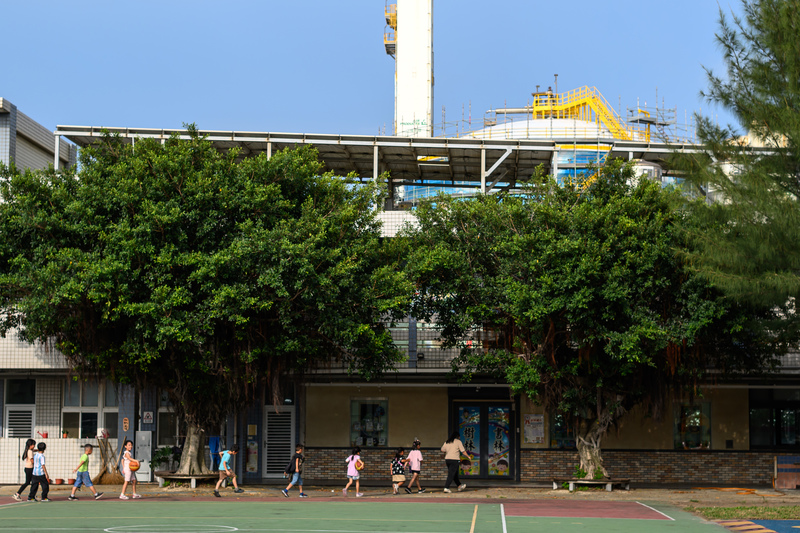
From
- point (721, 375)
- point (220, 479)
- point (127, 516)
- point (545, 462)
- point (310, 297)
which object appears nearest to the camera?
point (127, 516)

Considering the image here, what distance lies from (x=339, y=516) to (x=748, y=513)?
825 cm

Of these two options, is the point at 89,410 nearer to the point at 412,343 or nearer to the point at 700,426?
the point at 412,343

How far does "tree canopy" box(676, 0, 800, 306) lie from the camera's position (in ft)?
57.4

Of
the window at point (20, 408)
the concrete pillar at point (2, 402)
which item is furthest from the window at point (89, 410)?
the concrete pillar at point (2, 402)

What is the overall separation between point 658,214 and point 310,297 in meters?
8.45

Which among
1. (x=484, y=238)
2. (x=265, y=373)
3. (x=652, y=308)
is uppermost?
(x=484, y=238)

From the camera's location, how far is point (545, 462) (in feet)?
86.8

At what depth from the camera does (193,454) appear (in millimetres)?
22703

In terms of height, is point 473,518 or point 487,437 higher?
point 487,437

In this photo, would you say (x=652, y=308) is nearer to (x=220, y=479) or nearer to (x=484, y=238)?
(x=484, y=238)

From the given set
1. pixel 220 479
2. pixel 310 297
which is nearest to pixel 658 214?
pixel 310 297

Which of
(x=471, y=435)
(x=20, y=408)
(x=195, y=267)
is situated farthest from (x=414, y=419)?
(x=20, y=408)

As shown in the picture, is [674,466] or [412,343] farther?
[674,466]

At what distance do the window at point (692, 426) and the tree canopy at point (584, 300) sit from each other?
11.6 ft
